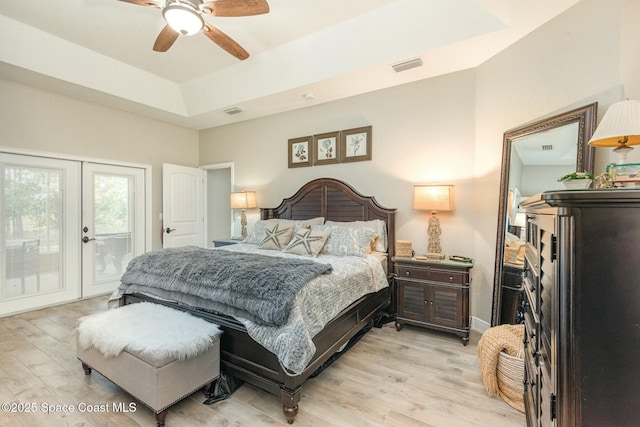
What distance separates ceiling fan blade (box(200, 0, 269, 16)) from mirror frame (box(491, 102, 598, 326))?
2.37m

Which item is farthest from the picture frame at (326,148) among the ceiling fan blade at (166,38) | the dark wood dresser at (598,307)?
the dark wood dresser at (598,307)

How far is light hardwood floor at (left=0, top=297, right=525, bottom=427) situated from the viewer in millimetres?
1794

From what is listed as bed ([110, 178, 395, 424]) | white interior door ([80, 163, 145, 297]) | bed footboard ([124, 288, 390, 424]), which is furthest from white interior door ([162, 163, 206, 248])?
bed footboard ([124, 288, 390, 424])

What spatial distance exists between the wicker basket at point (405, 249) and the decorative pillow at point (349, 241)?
0.30 metres

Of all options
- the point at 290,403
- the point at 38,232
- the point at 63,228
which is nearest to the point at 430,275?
the point at 290,403

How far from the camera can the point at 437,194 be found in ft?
10.1

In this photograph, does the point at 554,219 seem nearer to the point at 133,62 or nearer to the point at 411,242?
the point at 411,242

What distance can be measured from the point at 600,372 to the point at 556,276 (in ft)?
0.80

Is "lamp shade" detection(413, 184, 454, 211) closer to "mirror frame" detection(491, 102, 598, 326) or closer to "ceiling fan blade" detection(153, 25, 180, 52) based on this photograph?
"mirror frame" detection(491, 102, 598, 326)

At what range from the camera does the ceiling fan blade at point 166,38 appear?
8.02ft

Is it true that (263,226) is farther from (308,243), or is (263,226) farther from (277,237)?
(308,243)

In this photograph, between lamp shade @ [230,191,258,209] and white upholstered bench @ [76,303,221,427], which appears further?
lamp shade @ [230,191,258,209]

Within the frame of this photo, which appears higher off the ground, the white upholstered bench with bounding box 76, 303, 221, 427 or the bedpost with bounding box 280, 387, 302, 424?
the white upholstered bench with bounding box 76, 303, 221, 427

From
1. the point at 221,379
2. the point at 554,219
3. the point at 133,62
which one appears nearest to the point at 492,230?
the point at 554,219
